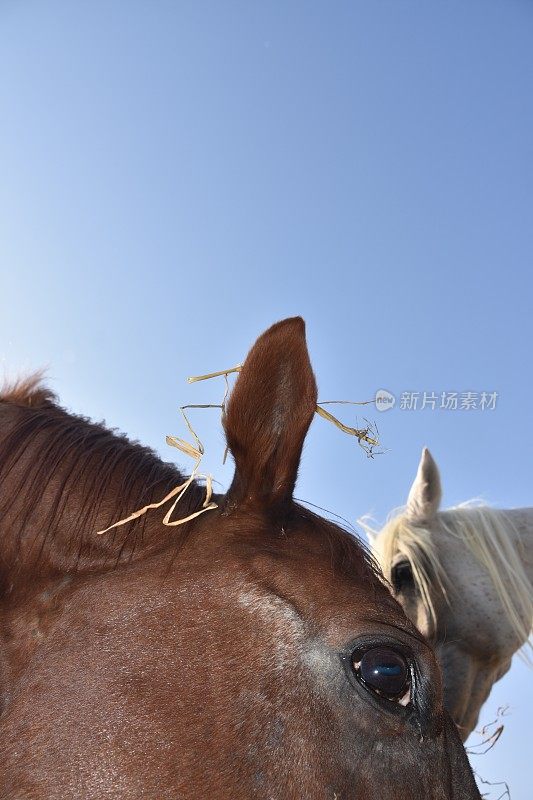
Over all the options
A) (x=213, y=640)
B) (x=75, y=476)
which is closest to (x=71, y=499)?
(x=75, y=476)

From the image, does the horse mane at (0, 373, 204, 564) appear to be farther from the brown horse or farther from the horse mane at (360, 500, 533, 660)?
the horse mane at (360, 500, 533, 660)

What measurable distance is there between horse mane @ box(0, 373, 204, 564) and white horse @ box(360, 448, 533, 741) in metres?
3.00

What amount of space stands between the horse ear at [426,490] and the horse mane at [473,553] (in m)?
0.09

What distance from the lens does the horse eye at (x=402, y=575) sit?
4.81 m

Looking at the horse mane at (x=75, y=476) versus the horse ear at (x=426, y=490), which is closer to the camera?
the horse mane at (x=75, y=476)

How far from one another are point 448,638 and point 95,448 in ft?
11.6

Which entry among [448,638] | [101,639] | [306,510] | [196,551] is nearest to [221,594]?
[196,551]

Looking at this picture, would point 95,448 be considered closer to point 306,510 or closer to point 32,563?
point 32,563

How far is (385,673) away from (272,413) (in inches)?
29.7

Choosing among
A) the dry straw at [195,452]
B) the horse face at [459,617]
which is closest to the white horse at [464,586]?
the horse face at [459,617]

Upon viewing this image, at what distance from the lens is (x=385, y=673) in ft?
5.29

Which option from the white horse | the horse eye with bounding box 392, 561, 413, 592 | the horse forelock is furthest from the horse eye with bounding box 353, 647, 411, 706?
the horse eye with bounding box 392, 561, 413, 592

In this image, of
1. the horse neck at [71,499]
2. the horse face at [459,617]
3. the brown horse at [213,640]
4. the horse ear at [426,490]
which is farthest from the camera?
the horse ear at [426,490]

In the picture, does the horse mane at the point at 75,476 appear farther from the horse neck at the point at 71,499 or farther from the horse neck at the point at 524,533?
the horse neck at the point at 524,533
